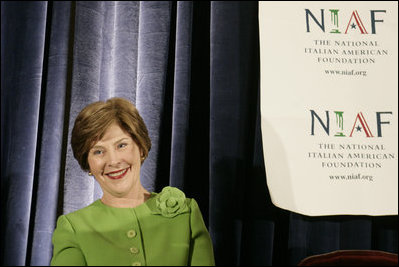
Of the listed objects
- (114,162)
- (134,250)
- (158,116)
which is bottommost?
(134,250)

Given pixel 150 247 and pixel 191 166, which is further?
pixel 191 166

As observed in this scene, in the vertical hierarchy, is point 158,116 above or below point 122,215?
above

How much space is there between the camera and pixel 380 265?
966 mm

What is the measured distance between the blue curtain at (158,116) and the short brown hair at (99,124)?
0.13 meters

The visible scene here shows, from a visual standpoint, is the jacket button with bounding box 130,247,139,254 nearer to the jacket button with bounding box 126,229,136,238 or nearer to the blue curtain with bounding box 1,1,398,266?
the jacket button with bounding box 126,229,136,238

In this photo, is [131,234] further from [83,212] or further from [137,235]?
[83,212]

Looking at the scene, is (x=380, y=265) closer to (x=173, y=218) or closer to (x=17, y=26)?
(x=173, y=218)

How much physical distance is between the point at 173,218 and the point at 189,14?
543mm

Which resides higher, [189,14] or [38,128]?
[189,14]

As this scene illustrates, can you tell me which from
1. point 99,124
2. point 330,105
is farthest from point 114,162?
point 330,105

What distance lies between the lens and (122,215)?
1.00m

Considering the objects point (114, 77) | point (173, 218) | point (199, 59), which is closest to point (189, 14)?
point (199, 59)

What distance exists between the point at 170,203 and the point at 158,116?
0.28 meters

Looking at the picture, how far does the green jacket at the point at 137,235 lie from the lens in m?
0.95
